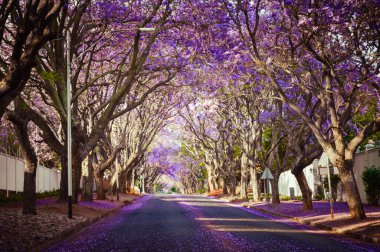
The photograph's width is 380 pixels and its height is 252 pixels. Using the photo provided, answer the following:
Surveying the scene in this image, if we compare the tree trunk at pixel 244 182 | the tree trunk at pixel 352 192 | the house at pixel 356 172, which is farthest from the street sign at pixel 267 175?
the tree trunk at pixel 244 182

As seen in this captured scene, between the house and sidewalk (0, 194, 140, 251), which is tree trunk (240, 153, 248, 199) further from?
sidewalk (0, 194, 140, 251)

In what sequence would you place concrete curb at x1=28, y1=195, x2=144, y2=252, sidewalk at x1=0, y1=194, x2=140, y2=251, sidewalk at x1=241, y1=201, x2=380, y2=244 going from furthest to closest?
sidewalk at x1=241, y1=201, x2=380, y2=244, concrete curb at x1=28, y1=195, x2=144, y2=252, sidewalk at x1=0, y1=194, x2=140, y2=251

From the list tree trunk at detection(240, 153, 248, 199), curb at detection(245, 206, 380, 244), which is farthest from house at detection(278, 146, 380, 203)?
tree trunk at detection(240, 153, 248, 199)

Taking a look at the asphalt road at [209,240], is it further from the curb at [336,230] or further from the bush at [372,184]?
the bush at [372,184]

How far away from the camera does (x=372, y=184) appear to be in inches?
1032

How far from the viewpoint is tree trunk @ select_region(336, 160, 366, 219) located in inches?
685

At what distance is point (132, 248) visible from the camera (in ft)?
39.4

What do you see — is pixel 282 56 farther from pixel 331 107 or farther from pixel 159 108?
pixel 159 108

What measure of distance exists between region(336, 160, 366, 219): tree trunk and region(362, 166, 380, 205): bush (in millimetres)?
8875

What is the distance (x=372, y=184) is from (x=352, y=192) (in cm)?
943

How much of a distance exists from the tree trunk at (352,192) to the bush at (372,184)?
349 inches

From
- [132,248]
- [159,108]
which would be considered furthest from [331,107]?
[159,108]

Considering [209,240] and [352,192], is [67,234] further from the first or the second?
[352,192]

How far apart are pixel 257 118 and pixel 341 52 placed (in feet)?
54.0
